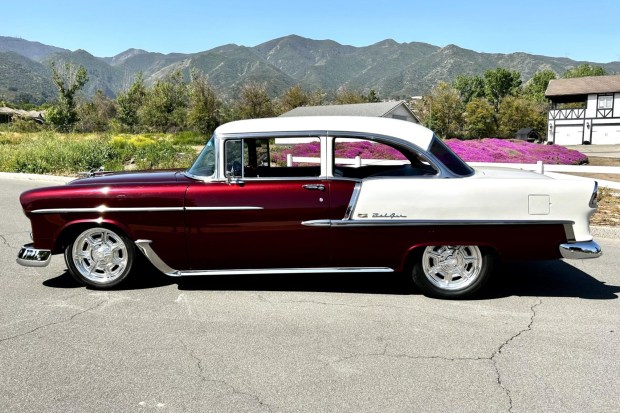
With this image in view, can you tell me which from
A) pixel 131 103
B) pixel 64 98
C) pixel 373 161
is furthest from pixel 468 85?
pixel 373 161

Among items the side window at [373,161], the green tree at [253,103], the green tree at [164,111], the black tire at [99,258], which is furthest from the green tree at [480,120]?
the black tire at [99,258]

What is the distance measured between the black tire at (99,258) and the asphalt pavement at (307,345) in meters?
0.17

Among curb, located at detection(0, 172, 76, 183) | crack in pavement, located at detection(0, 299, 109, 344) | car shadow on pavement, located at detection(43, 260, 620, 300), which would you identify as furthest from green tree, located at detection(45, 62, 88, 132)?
crack in pavement, located at detection(0, 299, 109, 344)

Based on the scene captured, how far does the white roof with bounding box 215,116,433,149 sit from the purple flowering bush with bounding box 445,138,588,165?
17.5 m

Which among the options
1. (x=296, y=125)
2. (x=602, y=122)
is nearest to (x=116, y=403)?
(x=296, y=125)

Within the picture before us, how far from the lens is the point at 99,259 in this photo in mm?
5242

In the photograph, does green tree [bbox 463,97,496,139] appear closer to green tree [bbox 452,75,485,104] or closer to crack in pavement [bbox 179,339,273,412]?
crack in pavement [bbox 179,339,273,412]

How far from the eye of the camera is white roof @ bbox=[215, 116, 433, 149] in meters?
4.96

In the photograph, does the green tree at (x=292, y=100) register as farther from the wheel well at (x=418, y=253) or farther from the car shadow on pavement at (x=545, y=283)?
the wheel well at (x=418, y=253)

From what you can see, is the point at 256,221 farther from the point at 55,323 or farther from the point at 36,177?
the point at 36,177

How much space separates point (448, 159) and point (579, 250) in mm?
1474

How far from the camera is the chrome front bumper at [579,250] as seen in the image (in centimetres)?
475

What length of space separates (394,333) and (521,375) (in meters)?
1.04

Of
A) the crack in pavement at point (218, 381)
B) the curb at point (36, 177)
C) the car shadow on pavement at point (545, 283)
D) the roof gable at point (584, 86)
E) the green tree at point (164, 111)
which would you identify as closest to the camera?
the crack in pavement at point (218, 381)
